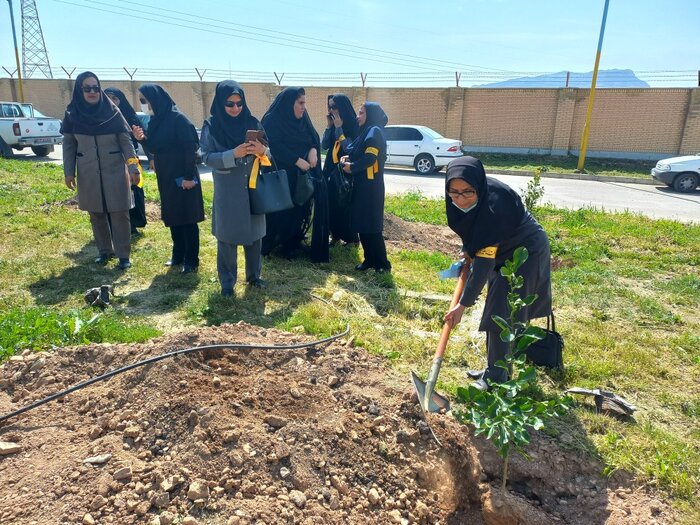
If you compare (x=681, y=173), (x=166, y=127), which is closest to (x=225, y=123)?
(x=166, y=127)

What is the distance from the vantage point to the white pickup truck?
14.2m

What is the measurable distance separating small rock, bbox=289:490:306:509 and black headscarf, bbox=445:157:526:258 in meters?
1.42

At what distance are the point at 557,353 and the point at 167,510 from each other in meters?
2.26

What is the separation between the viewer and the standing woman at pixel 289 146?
5023 mm

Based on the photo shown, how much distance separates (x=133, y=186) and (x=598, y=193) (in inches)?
412

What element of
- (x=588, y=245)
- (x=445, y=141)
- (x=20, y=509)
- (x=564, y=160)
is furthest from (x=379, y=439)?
(x=564, y=160)

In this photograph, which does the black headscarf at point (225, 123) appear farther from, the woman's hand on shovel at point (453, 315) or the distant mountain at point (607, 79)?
the distant mountain at point (607, 79)

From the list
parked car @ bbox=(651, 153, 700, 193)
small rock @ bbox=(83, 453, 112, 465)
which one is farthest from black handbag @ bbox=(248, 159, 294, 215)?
parked car @ bbox=(651, 153, 700, 193)

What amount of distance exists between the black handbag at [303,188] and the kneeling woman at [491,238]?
268 centimetres

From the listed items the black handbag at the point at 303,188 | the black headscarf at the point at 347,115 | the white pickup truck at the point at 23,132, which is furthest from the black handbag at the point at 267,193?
the white pickup truck at the point at 23,132

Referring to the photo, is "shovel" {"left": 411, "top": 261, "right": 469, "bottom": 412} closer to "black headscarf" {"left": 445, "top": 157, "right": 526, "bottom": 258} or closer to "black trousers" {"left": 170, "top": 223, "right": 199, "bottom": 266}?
"black headscarf" {"left": 445, "top": 157, "right": 526, "bottom": 258}

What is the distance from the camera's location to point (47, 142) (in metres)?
14.6

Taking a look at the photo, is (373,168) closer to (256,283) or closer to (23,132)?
(256,283)

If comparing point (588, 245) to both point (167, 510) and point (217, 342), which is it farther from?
point (167, 510)
